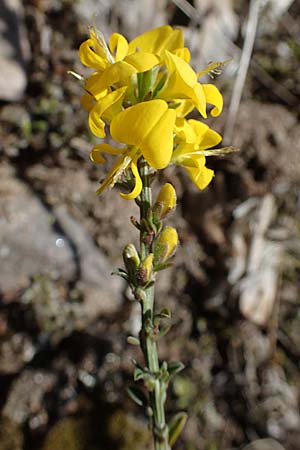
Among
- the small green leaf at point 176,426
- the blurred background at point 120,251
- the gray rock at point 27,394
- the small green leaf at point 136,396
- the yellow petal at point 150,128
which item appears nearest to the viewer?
the yellow petal at point 150,128

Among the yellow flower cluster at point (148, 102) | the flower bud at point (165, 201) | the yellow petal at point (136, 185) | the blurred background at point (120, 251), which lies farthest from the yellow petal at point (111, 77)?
Result: the blurred background at point (120, 251)

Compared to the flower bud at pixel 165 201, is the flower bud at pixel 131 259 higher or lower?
lower

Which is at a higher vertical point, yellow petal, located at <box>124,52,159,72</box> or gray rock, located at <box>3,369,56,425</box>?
yellow petal, located at <box>124,52,159,72</box>

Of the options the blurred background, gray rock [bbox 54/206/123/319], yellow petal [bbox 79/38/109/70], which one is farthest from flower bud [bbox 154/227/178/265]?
gray rock [bbox 54/206/123/319]

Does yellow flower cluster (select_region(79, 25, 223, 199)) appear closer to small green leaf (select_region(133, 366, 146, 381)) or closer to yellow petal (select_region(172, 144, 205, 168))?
yellow petal (select_region(172, 144, 205, 168))

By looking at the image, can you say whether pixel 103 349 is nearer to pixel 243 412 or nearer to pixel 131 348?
pixel 131 348

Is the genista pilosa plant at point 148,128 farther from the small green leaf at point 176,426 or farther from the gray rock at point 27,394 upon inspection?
the gray rock at point 27,394

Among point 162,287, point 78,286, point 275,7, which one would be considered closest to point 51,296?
point 78,286
